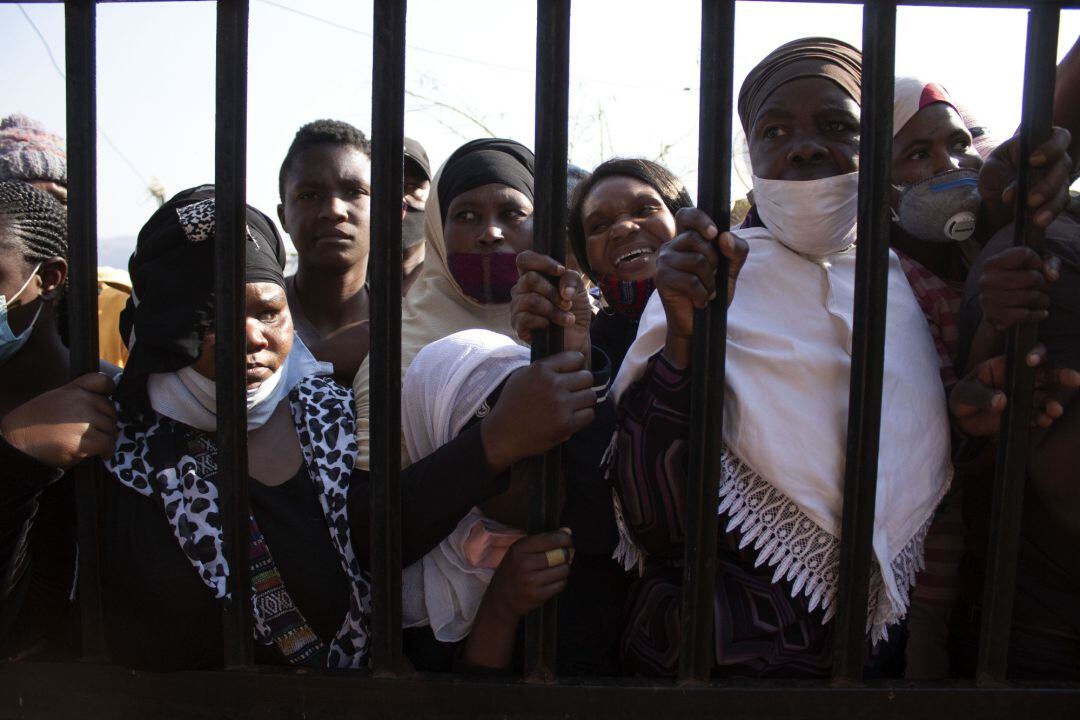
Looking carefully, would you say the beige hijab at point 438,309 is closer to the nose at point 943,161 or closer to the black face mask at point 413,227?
the black face mask at point 413,227

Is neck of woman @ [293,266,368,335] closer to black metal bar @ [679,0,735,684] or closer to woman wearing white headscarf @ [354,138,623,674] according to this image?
woman wearing white headscarf @ [354,138,623,674]

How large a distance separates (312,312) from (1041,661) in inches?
92.3

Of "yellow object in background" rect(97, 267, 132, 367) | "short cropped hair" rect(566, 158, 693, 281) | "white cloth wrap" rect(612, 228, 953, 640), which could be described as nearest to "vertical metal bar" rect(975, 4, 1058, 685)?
"white cloth wrap" rect(612, 228, 953, 640)

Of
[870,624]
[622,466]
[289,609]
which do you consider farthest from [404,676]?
[870,624]

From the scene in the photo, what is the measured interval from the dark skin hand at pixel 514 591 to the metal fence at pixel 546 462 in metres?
0.03

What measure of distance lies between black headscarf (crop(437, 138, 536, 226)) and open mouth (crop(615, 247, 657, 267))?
15.9 inches

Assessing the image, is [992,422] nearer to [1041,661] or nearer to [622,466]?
[1041,661]

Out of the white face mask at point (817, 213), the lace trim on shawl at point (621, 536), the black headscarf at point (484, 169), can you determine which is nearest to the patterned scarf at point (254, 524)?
the lace trim on shawl at point (621, 536)

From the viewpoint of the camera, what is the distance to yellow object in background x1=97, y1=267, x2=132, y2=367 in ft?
11.0

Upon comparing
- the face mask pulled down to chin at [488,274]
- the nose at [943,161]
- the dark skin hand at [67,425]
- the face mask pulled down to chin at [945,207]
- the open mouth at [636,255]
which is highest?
the nose at [943,161]

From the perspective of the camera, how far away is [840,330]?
1.58 metres

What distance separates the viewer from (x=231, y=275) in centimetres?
130

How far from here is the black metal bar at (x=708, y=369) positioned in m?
1.24

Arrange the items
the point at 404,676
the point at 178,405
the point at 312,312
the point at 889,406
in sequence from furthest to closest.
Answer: the point at 312,312, the point at 178,405, the point at 889,406, the point at 404,676
